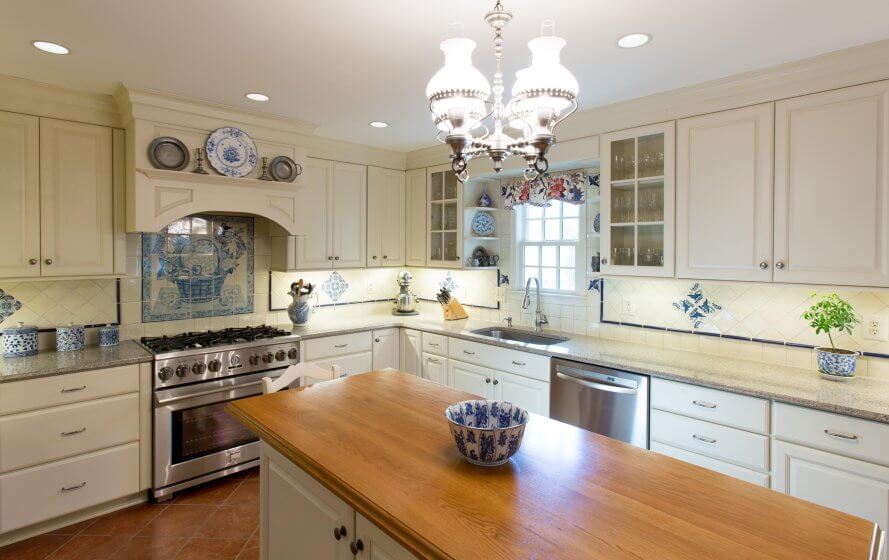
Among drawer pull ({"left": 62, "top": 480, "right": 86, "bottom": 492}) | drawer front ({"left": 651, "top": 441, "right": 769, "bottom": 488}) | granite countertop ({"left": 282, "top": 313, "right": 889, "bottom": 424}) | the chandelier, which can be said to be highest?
the chandelier

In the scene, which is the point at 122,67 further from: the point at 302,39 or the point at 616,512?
the point at 616,512

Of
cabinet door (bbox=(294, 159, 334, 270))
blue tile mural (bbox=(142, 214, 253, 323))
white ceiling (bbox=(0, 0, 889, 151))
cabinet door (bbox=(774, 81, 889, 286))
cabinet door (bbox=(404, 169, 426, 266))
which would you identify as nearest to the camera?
white ceiling (bbox=(0, 0, 889, 151))

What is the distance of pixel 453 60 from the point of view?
1.48m

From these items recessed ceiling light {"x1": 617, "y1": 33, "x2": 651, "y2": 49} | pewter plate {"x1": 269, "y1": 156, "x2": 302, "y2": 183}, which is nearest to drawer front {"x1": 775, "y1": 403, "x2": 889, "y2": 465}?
recessed ceiling light {"x1": 617, "y1": 33, "x2": 651, "y2": 49}

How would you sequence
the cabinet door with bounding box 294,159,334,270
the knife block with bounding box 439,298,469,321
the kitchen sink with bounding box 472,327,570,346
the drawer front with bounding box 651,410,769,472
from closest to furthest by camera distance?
the drawer front with bounding box 651,410,769,472 → the kitchen sink with bounding box 472,327,570,346 → the cabinet door with bounding box 294,159,334,270 → the knife block with bounding box 439,298,469,321

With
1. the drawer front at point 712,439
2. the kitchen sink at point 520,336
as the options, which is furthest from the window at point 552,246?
the drawer front at point 712,439

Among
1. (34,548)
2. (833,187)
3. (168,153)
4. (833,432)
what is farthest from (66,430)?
(833,187)

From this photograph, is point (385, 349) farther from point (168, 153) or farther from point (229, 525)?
point (168, 153)

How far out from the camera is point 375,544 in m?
1.34

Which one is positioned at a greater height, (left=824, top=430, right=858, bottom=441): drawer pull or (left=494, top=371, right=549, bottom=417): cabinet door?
(left=824, top=430, right=858, bottom=441): drawer pull

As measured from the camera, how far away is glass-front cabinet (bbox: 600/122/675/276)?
2.85m

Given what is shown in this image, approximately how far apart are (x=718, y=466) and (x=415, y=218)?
3066 millimetres

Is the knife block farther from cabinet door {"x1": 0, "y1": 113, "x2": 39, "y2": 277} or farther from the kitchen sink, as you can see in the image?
cabinet door {"x1": 0, "y1": 113, "x2": 39, "y2": 277}

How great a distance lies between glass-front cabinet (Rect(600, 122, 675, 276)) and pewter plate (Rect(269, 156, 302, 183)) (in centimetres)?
219
